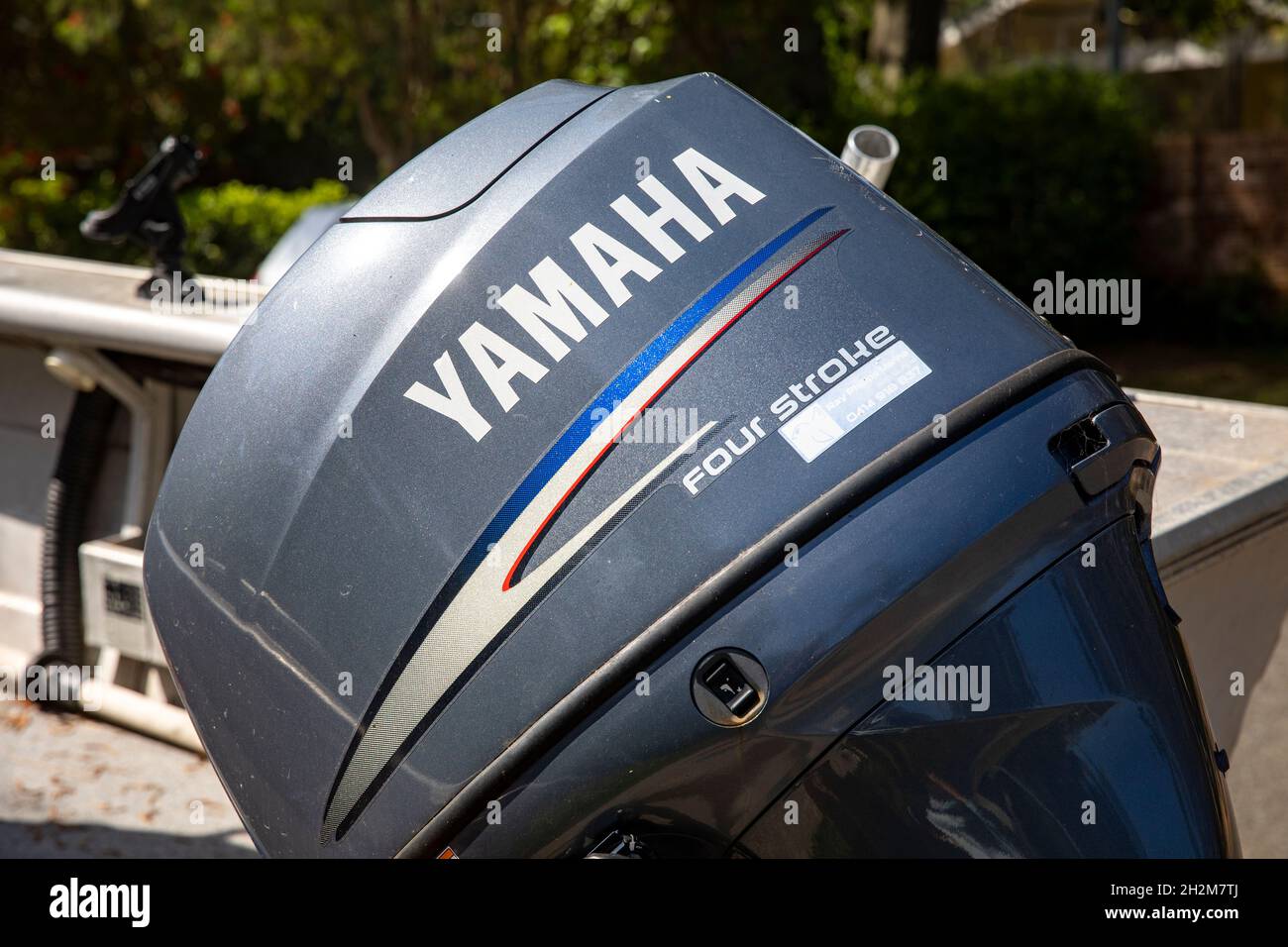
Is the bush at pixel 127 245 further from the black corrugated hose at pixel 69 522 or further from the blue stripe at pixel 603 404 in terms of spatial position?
the blue stripe at pixel 603 404

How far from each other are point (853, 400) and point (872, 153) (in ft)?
2.13

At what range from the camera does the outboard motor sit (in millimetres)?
1130

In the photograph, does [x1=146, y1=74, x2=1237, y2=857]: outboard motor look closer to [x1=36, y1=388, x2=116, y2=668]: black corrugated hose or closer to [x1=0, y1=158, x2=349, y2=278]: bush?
[x1=36, y1=388, x2=116, y2=668]: black corrugated hose

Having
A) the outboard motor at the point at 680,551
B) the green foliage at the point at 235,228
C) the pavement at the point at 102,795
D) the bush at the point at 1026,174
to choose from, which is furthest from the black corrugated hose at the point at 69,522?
the green foliage at the point at 235,228

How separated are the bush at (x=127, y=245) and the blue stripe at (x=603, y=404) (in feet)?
29.8

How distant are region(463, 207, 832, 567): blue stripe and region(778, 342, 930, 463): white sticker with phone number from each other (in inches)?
5.5

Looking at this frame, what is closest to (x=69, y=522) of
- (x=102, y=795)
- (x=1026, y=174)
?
(x=102, y=795)

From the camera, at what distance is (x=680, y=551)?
1.16 m

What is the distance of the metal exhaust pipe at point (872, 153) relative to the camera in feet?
5.54

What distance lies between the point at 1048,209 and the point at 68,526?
7224 mm

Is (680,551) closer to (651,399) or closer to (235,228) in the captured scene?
(651,399)

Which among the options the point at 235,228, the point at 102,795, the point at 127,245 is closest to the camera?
the point at 102,795

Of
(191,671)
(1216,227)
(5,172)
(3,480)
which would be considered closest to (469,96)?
(5,172)

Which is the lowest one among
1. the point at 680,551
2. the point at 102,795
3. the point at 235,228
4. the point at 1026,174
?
the point at 235,228
